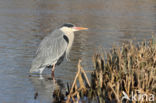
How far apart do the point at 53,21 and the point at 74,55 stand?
8.38 metres

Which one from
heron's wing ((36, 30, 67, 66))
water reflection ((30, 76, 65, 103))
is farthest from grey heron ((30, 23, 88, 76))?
water reflection ((30, 76, 65, 103))

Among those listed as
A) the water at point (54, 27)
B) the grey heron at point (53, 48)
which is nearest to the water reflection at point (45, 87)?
the water at point (54, 27)

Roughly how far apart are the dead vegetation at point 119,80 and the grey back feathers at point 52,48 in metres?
1.48

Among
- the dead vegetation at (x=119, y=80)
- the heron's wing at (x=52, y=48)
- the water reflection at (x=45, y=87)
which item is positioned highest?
the heron's wing at (x=52, y=48)

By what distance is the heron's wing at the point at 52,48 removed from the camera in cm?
795

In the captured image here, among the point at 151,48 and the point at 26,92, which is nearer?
the point at 26,92

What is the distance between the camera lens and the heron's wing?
7.95 metres

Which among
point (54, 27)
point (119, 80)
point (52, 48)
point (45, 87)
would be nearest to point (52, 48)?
point (52, 48)

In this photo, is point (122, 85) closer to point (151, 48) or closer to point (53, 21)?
point (151, 48)

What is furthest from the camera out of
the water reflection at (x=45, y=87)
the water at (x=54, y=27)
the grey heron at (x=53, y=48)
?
the grey heron at (x=53, y=48)

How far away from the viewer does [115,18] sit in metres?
19.6

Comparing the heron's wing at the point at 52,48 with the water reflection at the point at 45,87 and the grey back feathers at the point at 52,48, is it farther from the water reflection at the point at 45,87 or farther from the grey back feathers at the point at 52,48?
the water reflection at the point at 45,87

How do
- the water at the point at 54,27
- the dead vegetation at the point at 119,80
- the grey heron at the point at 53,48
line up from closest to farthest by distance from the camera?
the dead vegetation at the point at 119,80
the water at the point at 54,27
the grey heron at the point at 53,48

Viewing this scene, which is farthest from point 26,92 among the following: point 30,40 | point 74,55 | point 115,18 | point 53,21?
point 115,18
